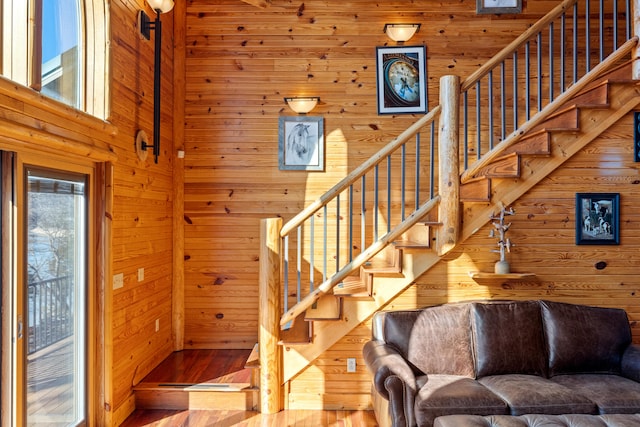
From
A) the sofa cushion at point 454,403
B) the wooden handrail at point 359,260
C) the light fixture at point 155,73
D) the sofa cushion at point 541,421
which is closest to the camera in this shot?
the sofa cushion at point 541,421

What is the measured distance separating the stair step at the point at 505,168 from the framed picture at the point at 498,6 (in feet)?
6.54

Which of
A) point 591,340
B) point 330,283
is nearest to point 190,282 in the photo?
point 330,283

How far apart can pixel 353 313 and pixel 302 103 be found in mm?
2262

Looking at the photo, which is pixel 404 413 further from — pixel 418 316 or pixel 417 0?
pixel 417 0

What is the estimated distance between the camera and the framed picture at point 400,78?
193 inches

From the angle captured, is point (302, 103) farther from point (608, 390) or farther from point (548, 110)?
point (608, 390)

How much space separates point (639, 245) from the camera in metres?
3.74

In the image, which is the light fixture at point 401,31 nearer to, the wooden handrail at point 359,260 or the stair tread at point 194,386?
the wooden handrail at point 359,260

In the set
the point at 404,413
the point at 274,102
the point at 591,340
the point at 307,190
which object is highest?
the point at 274,102

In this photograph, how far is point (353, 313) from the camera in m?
3.66

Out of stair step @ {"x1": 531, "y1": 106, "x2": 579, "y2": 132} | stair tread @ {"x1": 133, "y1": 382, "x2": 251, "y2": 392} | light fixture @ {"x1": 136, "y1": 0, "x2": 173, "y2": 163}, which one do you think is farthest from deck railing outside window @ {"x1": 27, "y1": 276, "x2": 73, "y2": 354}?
stair step @ {"x1": 531, "y1": 106, "x2": 579, "y2": 132}

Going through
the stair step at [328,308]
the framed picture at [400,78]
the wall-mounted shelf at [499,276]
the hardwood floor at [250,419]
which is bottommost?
the hardwood floor at [250,419]

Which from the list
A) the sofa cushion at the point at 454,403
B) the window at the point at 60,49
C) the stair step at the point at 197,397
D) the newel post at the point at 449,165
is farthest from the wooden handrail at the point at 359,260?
the window at the point at 60,49

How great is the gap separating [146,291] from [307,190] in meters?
1.88
